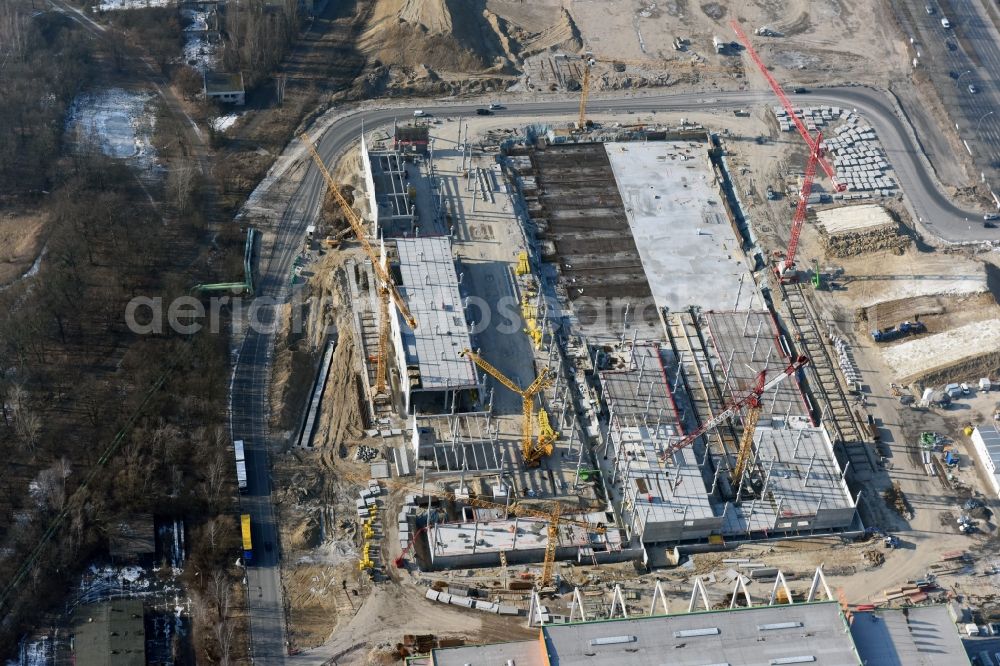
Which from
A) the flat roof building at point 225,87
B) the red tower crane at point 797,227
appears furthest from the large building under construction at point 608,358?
the flat roof building at point 225,87

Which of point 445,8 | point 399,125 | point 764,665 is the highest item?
point 445,8

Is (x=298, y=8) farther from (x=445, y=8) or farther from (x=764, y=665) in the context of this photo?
(x=764, y=665)

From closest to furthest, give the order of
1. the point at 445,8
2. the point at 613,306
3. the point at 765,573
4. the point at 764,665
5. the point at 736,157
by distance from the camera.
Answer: the point at 764,665 < the point at 765,573 < the point at 613,306 < the point at 736,157 < the point at 445,8

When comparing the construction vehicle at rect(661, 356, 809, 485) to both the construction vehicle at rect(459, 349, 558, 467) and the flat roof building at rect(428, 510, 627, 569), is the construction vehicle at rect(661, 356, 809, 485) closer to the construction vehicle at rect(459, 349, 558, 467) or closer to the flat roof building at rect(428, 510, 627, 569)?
the flat roof building at rect(428, 510, 627, 569)

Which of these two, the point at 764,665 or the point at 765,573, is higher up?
the point at 765,573

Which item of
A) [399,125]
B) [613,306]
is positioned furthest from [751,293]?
[399,125]

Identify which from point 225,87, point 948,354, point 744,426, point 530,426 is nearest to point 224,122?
point 225,87

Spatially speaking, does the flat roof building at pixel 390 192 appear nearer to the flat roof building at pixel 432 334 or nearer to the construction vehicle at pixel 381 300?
the construction vehicle at pixel 381 300

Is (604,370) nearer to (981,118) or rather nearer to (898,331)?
(898,331)
